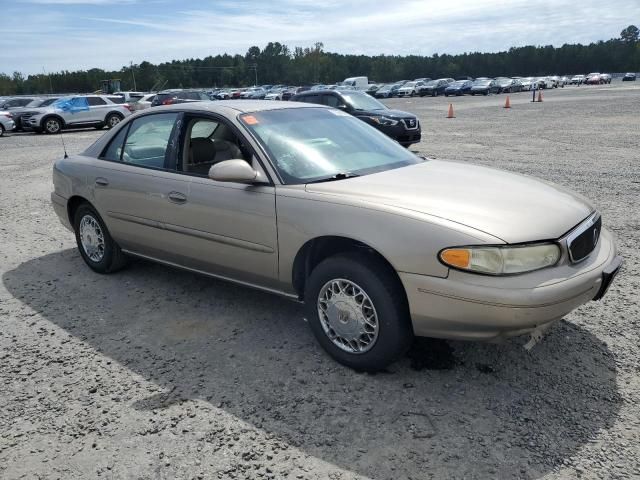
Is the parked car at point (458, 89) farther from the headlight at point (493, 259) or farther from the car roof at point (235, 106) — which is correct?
the headlight at point (493, 259)

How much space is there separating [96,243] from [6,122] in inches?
883

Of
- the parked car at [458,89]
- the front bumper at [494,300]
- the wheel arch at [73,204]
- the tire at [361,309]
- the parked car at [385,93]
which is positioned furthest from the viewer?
the parked car at [385,93]

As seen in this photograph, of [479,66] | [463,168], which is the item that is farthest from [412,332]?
[479,66]

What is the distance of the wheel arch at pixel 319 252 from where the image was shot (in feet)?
10.4

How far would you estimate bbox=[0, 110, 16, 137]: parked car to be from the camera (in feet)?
77.3

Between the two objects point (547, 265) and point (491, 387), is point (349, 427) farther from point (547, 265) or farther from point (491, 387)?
point (547, 265)

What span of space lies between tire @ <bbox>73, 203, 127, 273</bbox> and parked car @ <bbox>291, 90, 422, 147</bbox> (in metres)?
8.16

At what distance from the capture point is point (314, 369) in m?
3.36

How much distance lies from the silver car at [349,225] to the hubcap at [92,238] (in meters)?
0.22

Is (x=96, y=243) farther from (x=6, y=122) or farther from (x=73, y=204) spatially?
(x=6, y=122)

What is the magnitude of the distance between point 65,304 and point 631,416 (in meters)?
4.07

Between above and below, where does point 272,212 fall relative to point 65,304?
above

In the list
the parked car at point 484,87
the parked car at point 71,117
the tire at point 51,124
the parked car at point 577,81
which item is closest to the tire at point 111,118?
the parked car at point 71,117

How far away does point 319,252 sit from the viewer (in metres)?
3.43
